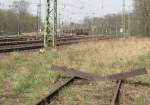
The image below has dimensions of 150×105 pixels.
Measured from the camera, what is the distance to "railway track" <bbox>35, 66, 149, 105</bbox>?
962 centimetres

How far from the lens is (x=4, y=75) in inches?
547

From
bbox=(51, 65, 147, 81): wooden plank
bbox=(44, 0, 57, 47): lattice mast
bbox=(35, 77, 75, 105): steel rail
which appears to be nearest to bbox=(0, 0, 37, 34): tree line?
bbox=(44, 0, 57, 47): lattice mast

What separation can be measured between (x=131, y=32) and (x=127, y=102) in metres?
65.0

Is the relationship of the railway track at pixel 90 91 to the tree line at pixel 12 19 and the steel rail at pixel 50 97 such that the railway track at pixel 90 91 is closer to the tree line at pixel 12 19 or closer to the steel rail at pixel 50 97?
the steel rail at pixel 50 97

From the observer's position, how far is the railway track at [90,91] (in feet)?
31.6

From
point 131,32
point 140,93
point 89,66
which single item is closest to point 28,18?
point 131,32

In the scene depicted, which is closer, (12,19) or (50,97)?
(50,97)

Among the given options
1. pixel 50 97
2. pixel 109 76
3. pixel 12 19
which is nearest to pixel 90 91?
pixel 50 97

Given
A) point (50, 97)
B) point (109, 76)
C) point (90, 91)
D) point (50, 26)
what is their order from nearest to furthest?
point (50, 97), point (90, 91), point (109, 76), point (50, 26)

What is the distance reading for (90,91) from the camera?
11.5 meters

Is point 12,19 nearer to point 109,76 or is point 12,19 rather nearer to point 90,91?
point 109,76

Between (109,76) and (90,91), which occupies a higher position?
(109,76)

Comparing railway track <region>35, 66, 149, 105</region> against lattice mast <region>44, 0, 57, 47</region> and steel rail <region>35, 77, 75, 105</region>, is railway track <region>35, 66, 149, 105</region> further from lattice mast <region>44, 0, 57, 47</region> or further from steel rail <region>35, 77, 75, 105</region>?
lattice mast <region>44, 0, 57, 47</region>

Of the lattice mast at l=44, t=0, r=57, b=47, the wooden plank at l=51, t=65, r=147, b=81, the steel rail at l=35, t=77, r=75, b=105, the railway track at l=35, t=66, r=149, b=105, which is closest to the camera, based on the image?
the steel rail at l=35, t=77, r=75, b=105
